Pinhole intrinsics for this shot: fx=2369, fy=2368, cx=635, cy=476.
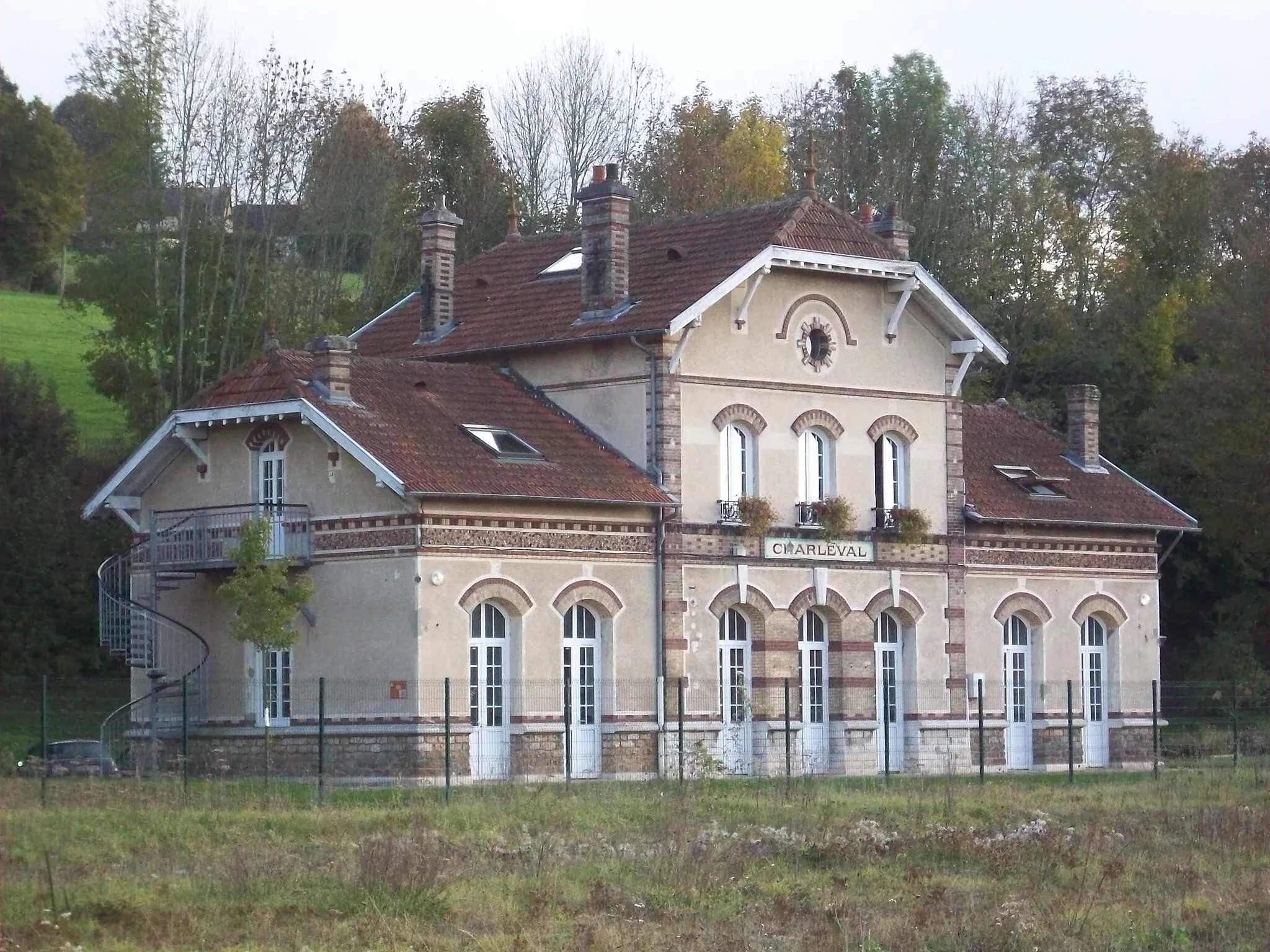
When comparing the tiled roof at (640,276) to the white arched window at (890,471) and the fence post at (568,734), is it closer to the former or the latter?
the white arched window at (890,471)

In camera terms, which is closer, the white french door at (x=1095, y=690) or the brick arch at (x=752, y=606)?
the brick arch at (x=752, y=606)

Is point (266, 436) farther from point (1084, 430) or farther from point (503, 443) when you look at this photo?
Result: point (1084, 430)

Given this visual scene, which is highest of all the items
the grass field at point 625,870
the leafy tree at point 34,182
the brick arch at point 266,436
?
the leafy tree at point 34,182

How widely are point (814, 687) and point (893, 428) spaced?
4.22 meters

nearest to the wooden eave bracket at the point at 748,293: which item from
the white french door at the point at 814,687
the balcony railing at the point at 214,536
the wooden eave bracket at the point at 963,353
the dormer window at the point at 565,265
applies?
the dormer window at the point at 565,265

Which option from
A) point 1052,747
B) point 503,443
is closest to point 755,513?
point 503,443

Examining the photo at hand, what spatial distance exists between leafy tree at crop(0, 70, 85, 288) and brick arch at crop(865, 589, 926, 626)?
29.2 metres

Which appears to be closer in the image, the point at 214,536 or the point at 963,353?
the point at 214,536

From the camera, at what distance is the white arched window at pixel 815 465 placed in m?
35.2

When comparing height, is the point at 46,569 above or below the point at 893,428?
below

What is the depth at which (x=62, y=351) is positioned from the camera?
64125mm

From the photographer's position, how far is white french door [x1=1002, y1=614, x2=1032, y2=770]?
38156mm

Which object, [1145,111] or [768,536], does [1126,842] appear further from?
[1145,111]

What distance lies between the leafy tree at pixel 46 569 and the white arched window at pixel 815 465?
15.9 m
